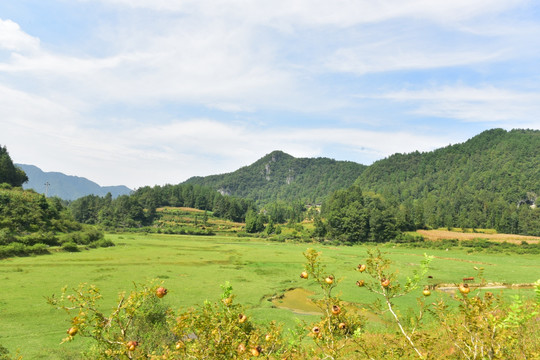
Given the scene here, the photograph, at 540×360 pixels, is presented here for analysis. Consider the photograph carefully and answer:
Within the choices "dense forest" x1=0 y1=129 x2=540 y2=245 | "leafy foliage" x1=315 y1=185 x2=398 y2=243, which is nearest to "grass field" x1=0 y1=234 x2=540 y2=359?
"dense forest" x1=0 y1=129 x2=540 y2=245

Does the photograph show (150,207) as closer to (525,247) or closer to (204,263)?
(204,263)

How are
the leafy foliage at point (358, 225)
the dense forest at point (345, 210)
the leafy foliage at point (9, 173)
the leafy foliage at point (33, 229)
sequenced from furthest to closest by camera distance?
the leafy foliage at point (358, 225), the leafy foliage at point (9, 173), the dense forest at point (345, 210), the leafy foliage at point (33, 229)

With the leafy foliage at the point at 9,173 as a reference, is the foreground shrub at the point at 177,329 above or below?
below

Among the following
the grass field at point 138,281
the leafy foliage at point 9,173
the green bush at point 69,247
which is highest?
the leafy foliage at point 9,173

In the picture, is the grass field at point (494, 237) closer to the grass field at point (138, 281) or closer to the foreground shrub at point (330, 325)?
the grass field at point (138, 281)

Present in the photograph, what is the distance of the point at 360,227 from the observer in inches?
3866

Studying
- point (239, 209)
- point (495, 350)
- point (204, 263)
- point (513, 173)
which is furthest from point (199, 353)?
point (513, 173)

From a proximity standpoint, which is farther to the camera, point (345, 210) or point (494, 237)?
point (345, 210)

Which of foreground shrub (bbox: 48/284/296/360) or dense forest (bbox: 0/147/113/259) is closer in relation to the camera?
foreground shrub (bbox: 48/284/296/360)

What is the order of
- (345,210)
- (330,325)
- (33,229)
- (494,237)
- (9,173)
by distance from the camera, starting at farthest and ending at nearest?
1. (345,210)
2. (9,173)
3. (494,237)
4. (33,229)
5. (330,325)

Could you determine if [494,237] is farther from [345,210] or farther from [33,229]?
[33,229]

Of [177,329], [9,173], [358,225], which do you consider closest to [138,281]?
[177,329]

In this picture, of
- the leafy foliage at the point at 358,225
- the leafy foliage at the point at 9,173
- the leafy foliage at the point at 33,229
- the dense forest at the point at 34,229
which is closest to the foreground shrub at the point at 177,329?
the leafy foliage at the point at 33,229

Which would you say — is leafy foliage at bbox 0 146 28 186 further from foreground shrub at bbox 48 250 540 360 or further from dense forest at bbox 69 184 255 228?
foreground shrub at bbox 48 250 540 360
